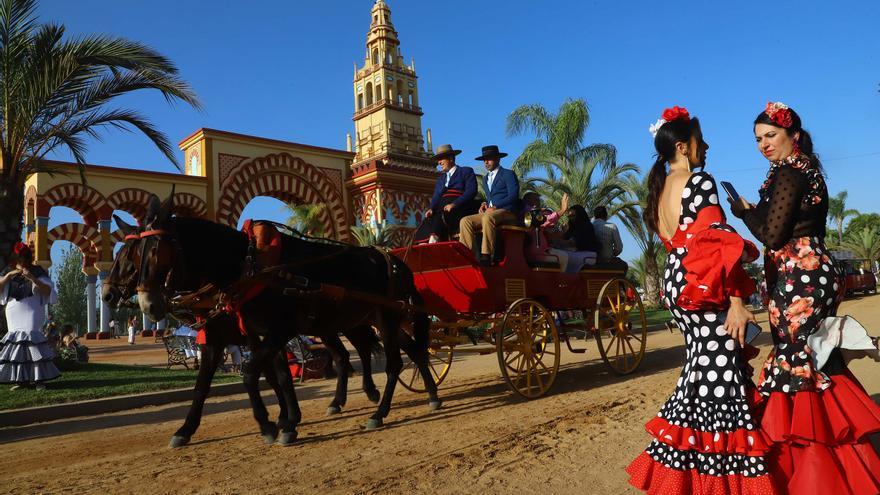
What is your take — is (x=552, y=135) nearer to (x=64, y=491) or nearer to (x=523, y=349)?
(x=523, y=349)

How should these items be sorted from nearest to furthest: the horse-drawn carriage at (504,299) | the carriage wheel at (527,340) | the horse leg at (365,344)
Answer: the carriage wheel at (527,340), the horse-drawn carriage at (504,299), the horse leg at (365,344)

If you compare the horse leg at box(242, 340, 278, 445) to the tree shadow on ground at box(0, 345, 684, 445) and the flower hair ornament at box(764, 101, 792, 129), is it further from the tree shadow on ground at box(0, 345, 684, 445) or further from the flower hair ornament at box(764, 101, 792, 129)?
the flower hair ornament at box(764, 101, 792, 129)

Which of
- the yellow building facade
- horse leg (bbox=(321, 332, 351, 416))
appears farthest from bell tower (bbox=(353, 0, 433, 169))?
horse leg (bbox=(321, 332, 351, 416))

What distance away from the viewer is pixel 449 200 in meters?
7.34

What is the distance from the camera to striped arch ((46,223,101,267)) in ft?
63.1

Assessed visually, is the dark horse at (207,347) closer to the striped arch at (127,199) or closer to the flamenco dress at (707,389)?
the flamenco dress at (707,389)

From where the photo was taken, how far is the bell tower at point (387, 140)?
885 inches

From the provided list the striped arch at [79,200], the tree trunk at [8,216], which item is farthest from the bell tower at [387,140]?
the tree trunk at [8,216]

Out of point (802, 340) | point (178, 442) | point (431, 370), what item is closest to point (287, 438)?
point (178, 442)

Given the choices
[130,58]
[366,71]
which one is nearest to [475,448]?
[130,58]

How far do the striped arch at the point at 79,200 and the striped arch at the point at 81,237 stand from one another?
513 mm

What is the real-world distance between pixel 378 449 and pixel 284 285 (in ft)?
4.90

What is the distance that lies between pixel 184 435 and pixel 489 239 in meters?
3.48

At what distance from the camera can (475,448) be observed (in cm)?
436
